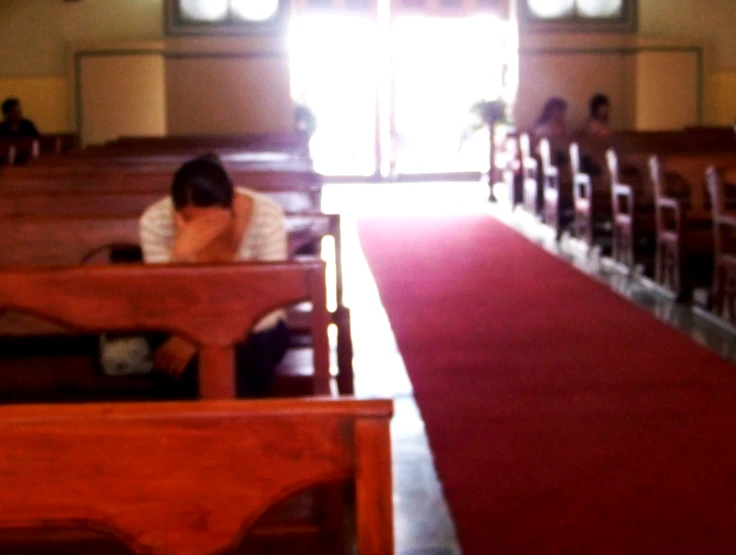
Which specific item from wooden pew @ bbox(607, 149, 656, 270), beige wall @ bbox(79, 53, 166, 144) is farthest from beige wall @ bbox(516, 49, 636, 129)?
wooden pew @ bbox(607, 149, 656, 270)

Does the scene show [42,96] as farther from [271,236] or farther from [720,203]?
[271,236]

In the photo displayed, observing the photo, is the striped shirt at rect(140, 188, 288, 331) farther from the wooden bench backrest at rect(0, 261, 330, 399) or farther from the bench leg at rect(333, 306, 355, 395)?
the wooden bench backrest at rect(0, 261, 330, 399)

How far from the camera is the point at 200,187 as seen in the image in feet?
11.3

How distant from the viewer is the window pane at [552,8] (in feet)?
46.2

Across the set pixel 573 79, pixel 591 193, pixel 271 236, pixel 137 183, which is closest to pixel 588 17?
pixel 573 79

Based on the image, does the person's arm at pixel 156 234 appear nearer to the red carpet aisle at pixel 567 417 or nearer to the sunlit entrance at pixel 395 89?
the red carpet aisle at pixel 567 417

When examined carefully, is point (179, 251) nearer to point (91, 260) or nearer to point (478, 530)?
point (91, 260)

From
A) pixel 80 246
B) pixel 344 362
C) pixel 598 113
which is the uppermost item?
pixel 598 113

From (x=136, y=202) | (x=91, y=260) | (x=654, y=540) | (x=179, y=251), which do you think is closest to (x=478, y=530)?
(x=654, y=540)

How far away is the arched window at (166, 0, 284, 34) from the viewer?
13680mm

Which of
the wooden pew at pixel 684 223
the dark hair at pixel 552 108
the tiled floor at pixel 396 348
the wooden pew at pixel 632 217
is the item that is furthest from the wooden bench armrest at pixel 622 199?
the dark hair at pixel 552 108

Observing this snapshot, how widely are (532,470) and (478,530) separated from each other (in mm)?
530

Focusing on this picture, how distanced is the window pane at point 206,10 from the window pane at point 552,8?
359cm

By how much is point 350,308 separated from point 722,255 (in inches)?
77.2
